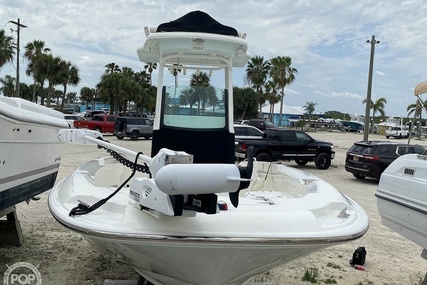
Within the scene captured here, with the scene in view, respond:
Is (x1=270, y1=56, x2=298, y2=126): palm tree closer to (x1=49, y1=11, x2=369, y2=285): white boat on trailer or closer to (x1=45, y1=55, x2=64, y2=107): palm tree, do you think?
(x1=45, y1=55, x2=64, y2=107): palm tree

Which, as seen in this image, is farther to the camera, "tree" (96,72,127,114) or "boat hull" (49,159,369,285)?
"tree" (96,72,127,114)

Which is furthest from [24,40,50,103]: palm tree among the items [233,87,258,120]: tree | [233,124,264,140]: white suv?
[233,124,264,140]: white suv

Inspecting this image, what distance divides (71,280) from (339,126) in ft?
194

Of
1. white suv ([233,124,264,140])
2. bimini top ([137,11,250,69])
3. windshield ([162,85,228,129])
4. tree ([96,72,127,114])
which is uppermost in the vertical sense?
tree ([96,72,127,114])

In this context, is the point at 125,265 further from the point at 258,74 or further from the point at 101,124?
the point at 258,74

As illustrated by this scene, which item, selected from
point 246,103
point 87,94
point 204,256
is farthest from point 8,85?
point 204,256

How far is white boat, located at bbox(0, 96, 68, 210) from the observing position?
4004 mm

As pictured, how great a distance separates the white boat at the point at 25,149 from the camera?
4.00 m

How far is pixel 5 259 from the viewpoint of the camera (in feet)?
16.6

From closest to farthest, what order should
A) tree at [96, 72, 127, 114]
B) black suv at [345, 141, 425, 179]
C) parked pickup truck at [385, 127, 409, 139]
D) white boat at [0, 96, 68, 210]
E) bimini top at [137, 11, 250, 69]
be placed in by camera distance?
white boat at [0, 96, 68, 210]
bimini top at [137, 11, 250, 69]
black suv at [345, 141, 425, 179]
tree at [96, 72, 127, 114]
parked pickup truck at [385, 127, 409, 139]

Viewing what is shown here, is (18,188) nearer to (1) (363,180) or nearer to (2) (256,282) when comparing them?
(2) (256,282)

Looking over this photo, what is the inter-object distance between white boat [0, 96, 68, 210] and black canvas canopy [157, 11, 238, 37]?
5.85ft

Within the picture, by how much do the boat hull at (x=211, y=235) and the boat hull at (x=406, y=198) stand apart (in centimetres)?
52

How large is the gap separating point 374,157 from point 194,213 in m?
11.5
